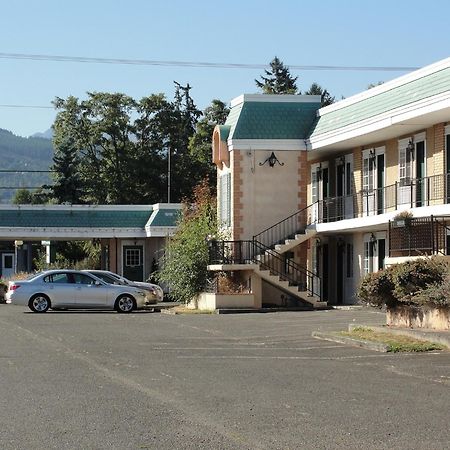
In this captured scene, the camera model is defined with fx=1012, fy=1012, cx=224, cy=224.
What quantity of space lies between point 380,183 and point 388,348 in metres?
16.6

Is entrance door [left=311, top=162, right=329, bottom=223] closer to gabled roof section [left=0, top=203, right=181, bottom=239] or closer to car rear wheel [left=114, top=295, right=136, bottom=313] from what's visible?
car rear wheel [left=114, top=295, right=136, bottom=313]

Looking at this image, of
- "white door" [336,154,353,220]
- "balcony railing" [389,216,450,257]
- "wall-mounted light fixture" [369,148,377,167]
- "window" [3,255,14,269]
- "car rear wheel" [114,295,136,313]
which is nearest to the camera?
"balcony railing" [389,216,450,257]

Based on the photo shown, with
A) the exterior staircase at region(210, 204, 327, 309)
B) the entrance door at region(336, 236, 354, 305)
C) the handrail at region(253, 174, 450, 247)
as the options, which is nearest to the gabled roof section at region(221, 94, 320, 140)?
the handrail at region(253, 174, 450, 247)

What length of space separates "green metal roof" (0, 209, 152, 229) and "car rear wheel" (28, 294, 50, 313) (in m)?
17.9

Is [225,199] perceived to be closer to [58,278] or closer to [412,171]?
[58,278]

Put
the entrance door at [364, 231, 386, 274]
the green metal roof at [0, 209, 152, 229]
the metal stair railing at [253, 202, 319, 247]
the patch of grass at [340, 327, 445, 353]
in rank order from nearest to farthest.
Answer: the patch of grass at [340, 327, 445, 353]
the entrance door at [364, 231, 386, 274]
the metal stair railing at [253, 202, 319, 247]
the green metal roof at [0, 209, 152, 229]

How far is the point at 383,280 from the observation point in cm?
2280

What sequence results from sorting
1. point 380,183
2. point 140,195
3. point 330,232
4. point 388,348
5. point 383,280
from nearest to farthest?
1. point 388,348
2. point 383,280
3. point 380,183
4. point 330,232
5. point 140,195

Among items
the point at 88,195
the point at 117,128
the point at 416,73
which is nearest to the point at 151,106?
the point at 117,128

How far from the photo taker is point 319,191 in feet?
132

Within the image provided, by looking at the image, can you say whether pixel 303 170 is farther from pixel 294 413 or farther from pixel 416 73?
pixel 294 413

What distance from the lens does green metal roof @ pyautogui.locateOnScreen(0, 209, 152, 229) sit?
5250 centimetres

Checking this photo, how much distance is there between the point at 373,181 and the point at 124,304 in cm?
973

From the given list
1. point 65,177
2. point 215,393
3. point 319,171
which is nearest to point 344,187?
point 319,171
